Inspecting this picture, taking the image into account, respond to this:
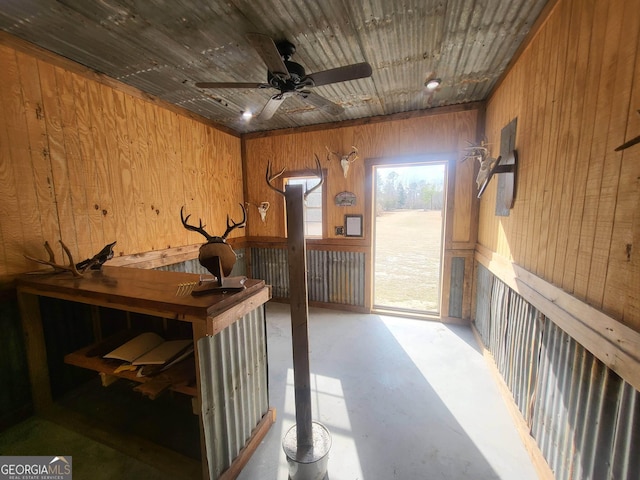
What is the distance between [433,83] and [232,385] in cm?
328

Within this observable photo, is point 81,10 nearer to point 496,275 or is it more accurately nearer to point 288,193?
point 288,193

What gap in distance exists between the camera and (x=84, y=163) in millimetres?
2318

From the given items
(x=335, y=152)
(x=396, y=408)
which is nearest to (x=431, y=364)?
(x=396, y=408)

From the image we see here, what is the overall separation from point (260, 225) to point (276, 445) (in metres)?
3.36

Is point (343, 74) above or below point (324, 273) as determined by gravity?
above

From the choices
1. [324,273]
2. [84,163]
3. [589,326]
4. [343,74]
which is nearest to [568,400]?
[589,326]

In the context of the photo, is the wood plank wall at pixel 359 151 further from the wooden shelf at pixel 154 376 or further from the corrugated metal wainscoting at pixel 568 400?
the wooden shelf at pixel 154 376

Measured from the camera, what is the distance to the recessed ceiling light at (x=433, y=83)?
2579 mm

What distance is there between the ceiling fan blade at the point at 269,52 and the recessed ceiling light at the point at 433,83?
1608 millimetres

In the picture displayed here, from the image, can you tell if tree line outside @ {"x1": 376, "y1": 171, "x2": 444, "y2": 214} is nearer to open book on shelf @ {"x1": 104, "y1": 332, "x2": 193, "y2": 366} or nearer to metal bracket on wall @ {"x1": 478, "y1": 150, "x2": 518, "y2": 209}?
metal bracket on wall @ {"x1": 478, "y1": 150, "x2": 518, "y2": 209}

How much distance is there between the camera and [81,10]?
1.66 meters

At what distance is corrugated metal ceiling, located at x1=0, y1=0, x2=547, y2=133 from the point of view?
1.65m

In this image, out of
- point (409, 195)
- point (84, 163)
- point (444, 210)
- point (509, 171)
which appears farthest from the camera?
point (409, 195)

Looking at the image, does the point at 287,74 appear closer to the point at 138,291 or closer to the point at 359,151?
the point at 138,291
